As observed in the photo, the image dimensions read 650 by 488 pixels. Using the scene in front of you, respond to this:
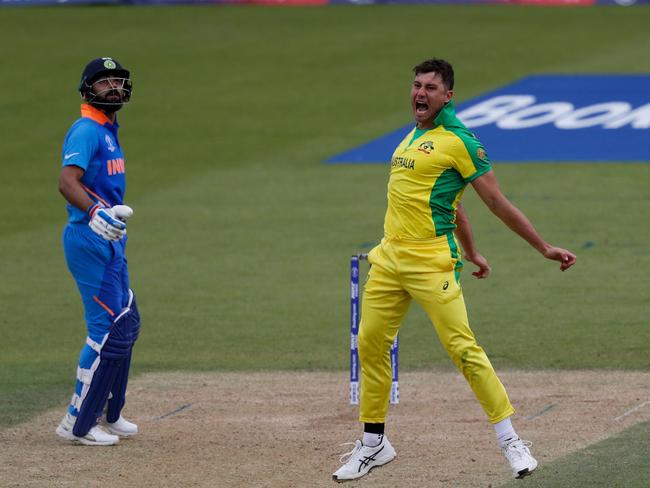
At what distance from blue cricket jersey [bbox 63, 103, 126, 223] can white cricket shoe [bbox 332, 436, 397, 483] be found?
2157 mm

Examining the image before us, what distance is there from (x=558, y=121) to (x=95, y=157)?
47.4ft

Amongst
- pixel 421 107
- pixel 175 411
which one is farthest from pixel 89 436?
pixel 421 107

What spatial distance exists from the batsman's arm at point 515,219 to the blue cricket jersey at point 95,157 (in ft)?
7.66

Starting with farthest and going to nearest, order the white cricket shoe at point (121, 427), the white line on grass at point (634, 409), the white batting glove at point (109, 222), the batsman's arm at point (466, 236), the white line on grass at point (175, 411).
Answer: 1. the white line on grass at point (175, 411)
2. the white line on grass at point (634, 409)
3. the white cricket shoe at point (121, 427)
4. the white batting glove at point (109, 222)
5. the batsman's arm at point (466, 236)

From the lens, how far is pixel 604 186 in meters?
18.3

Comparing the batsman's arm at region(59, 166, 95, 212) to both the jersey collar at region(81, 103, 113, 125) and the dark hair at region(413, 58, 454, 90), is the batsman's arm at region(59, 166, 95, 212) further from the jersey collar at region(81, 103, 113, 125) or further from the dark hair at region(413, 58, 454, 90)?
the dark hair at region(413, 58, 454, 90)

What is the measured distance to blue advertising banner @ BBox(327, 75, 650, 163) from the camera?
66.2 feet

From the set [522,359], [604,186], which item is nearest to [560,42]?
[604,186]

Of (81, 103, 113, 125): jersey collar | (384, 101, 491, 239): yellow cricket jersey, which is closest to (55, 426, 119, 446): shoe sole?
(81, 103, 113, 125): jersey collar

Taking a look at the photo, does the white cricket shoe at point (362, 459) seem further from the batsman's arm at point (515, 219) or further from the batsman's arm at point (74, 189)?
the batsman's arm at point (74, 189)

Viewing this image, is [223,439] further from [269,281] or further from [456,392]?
[269,281]

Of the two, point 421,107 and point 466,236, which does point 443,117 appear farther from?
point 466,236

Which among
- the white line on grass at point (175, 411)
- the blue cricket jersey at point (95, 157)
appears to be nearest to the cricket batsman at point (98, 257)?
the blue cricket jersey at point (95, 157)

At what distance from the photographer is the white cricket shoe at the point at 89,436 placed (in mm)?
8523
